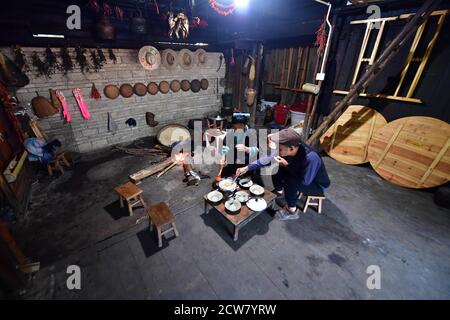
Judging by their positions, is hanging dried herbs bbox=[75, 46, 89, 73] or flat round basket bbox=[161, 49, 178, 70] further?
flat round basket bbox=[161, 49, 178, 70]

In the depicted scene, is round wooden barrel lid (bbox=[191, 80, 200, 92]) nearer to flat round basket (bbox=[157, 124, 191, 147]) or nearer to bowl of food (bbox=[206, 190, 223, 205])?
flat round basket (bbox=[157, 124, 191, 147])

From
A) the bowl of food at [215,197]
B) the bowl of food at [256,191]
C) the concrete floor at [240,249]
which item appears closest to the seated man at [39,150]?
the concrete floor at [240,249]

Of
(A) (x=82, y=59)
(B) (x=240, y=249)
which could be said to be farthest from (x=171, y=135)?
(B) (x=240, y=249)

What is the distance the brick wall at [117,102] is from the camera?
588cm

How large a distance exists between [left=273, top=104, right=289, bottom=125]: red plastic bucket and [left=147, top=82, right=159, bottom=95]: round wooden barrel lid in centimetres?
545

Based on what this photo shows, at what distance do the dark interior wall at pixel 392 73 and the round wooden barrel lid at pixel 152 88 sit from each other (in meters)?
6.22

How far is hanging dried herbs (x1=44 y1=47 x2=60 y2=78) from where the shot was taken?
212 inches

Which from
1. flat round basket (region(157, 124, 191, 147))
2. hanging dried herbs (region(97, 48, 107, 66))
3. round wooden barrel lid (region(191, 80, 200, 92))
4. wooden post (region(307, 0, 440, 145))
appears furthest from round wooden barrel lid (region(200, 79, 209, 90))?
wooden post (region(307, 0, 440, 145))

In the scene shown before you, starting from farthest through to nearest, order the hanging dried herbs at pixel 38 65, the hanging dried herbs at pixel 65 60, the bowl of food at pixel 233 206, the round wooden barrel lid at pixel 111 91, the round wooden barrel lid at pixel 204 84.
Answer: the round wooden barrel lid at pixel 204 84 → the round wooden barrel lid at pixel 111 91 → the hanging dried herbs at pixel 65 60 → the hanging dried herbs at pixel 38 65 → the bowl of food at pixel 233 206

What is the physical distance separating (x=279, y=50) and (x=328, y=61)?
3522 millimetres

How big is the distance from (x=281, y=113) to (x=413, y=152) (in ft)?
16.6

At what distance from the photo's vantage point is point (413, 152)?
5.00 m

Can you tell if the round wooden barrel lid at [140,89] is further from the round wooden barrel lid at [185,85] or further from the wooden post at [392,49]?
the wooden post at [392,49]

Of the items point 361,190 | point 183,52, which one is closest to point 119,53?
point 183,52
